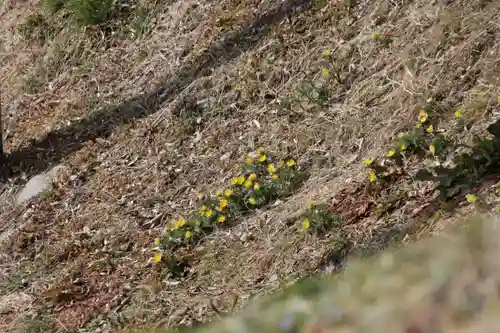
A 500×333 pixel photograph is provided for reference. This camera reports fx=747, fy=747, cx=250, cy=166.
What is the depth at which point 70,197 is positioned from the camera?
595 cm

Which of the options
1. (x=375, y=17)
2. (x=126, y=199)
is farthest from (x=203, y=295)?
(x=375, y=17)

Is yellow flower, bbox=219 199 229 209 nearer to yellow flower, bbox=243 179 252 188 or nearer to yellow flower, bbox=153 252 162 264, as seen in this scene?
yellow flower, bbox=243 179 252 188

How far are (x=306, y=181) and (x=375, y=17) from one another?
5.12ft

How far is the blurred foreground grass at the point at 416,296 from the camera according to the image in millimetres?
1402

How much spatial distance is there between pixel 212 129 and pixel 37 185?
5.56ft

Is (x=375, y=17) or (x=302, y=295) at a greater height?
(x=302, y=295)

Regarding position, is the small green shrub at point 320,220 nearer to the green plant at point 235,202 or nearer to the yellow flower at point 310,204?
the yellow flower at point 310,204

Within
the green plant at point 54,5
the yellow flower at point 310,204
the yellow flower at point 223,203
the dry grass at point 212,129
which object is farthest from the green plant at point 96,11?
the yellow flower at point 310,204

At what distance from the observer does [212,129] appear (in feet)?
19.0

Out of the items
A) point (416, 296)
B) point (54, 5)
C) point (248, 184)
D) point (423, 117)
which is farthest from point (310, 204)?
point (54, 5)

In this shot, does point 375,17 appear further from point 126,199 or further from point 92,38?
point 92,38

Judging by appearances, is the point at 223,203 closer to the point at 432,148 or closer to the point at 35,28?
the point at 432,148

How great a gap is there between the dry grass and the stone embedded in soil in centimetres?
12

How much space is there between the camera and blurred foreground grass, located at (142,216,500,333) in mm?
1402
